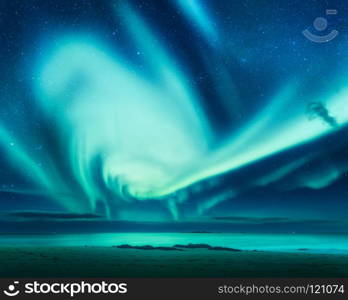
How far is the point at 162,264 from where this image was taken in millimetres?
4293

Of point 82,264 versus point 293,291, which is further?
point 82,264

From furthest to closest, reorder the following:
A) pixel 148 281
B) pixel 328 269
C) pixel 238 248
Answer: pixel 238 248, pixel 328 269, pixel 148 281

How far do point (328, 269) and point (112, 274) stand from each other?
1750 mm

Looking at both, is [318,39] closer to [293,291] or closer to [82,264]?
[293,291]

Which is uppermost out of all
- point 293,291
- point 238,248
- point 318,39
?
point 318,39

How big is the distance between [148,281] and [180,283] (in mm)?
232

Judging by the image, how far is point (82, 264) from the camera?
4141 millimetres

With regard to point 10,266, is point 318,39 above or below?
above

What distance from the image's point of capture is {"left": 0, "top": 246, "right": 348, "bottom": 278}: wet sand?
13.5 ft

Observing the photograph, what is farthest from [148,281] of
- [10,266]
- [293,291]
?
[10,266]

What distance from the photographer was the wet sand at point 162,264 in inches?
162

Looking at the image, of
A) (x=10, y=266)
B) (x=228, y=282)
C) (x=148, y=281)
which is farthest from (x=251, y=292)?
(x=10, y=266)

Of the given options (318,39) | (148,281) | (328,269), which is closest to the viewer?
(148,281)

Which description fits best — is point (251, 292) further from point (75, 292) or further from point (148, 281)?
point (75, 292)
